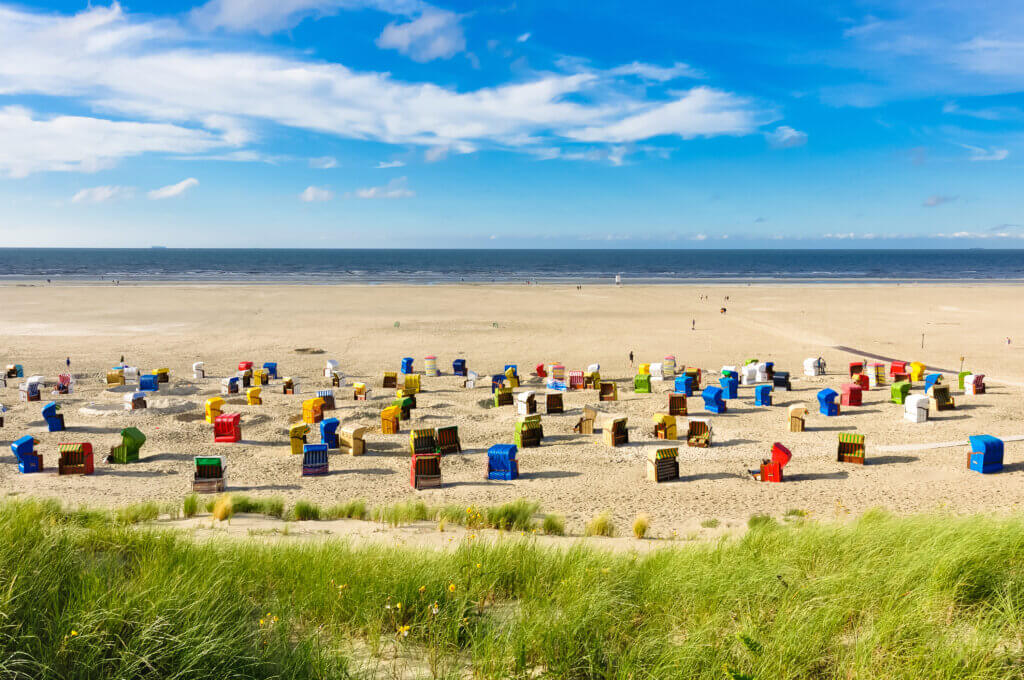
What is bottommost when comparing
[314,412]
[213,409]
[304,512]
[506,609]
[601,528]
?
[601,528]

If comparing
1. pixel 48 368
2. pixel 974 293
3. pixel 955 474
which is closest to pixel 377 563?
pixel 955 474

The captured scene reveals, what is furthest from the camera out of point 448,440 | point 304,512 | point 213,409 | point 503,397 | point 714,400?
point 503,397

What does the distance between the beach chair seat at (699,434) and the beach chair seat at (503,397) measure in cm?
624

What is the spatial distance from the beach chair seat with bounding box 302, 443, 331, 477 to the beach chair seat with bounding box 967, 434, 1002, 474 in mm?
14617

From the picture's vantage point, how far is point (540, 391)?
73.5ft

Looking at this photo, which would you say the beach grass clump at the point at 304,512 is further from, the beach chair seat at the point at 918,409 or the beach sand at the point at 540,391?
the beach chair seat at the point at 918,409

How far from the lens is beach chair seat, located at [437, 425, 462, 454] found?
1554 cm

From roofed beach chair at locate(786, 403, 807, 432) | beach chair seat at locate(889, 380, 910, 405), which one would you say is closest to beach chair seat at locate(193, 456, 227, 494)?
roofed beach chair at locate(786, 403, 807, 432)

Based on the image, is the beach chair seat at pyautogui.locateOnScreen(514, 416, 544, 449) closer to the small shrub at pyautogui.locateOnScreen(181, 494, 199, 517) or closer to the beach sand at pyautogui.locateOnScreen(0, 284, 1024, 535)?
the beach sand at pyautogui.locateOnScreen(0, 284, 1024, 535)

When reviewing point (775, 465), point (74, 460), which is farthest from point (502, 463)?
point (74, 460)

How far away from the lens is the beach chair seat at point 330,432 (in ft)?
51.1

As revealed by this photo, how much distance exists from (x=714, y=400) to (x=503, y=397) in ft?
22.0

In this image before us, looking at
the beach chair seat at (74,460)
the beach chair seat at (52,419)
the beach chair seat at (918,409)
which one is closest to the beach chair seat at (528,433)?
the beach chair seat at (74,460)

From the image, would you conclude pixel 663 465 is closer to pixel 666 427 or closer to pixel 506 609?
pixel 666 427
